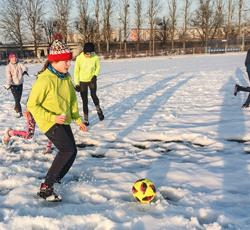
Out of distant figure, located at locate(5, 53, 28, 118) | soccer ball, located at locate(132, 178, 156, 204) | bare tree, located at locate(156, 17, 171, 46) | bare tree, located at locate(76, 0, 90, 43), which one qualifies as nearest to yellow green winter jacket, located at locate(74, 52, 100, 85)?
distant figure, located at locate(5, 53, 28, 118)

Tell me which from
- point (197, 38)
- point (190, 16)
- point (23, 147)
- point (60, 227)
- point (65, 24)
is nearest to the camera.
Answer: point (60, 227)

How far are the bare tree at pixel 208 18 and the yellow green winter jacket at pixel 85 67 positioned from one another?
59.2 meters

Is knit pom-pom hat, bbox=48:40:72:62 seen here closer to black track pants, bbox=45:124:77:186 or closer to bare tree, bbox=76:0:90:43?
black track pants, bbox=45:124:77:186

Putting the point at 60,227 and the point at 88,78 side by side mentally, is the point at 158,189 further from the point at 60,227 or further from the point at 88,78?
the point at 88,78

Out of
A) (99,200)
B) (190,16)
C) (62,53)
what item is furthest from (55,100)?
(190,16)

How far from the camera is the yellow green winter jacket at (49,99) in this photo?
13.7 ft

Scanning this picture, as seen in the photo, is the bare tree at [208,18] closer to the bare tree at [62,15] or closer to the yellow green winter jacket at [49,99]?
the bare tree at [62,15]

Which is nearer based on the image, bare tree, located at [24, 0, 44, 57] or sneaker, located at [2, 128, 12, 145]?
sneaker, located at [2, 128, 12, 145]

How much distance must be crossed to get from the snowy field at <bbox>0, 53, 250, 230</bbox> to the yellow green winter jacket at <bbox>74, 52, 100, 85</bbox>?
41.7 inches

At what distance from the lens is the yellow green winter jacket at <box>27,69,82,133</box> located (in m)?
4.19

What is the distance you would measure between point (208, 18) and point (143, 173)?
6480 centimetres

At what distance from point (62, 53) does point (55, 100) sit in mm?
532

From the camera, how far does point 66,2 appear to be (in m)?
62.3

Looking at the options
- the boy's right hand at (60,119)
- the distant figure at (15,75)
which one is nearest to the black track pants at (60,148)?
the boy's right hand at (60,119)
